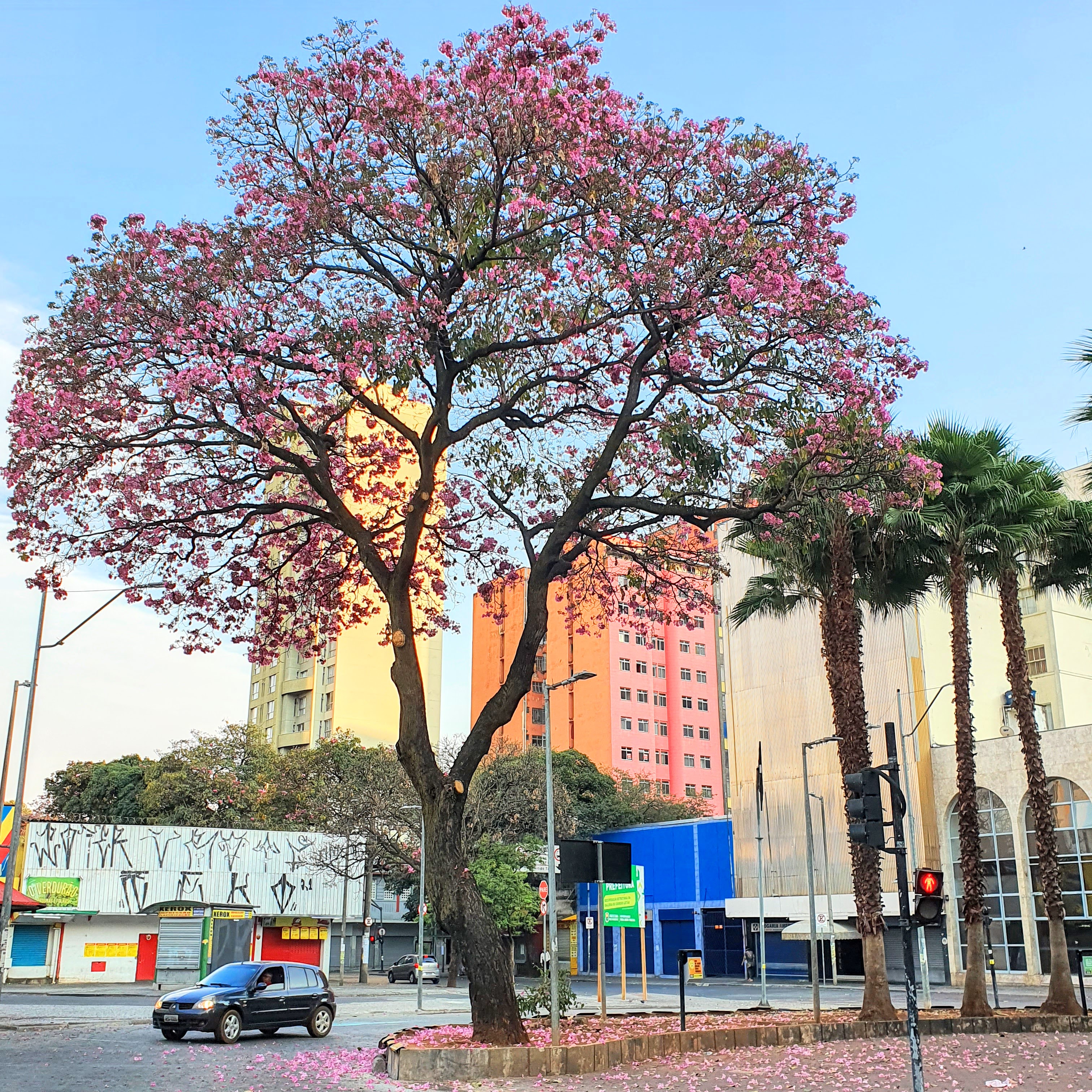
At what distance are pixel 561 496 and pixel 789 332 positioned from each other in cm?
483

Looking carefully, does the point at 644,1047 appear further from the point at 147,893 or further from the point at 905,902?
the point at 147,893

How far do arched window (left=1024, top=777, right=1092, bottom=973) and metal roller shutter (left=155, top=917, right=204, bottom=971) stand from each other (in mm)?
29062

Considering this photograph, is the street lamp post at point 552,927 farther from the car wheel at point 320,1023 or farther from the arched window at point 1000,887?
the arched window at point 1000,887

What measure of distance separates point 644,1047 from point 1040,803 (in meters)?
11.6

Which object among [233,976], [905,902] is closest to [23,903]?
[233,976]

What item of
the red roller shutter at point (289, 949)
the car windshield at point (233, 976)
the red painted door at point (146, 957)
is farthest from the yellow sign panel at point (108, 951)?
the car windshield at point (233, 976)

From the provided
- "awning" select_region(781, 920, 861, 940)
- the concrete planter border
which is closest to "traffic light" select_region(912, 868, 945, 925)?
the concrete planter border

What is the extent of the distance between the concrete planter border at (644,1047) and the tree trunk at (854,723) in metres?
1.07

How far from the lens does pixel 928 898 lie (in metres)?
11.9

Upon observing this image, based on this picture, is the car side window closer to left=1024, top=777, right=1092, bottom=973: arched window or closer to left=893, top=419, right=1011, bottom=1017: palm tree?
left=893, top=419, right=1011, bottom=1017: palm tree

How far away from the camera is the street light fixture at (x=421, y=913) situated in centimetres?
3016

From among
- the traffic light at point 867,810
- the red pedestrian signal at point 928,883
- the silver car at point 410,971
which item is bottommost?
the silver car at point 410,971

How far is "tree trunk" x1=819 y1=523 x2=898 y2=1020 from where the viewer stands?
20953mm

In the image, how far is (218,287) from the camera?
50.5 ft
